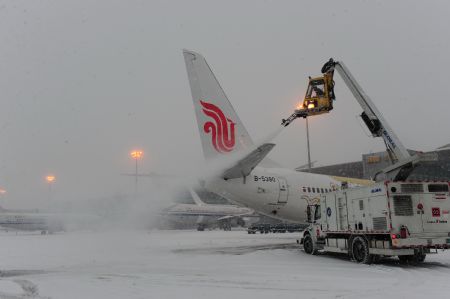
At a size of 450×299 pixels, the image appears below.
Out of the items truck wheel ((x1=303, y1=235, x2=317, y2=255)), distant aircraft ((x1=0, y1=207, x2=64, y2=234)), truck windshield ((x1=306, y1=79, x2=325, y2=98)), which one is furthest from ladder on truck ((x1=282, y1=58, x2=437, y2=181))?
distant aircraft ((x1=0, y1=207, x2=64, y2=234))

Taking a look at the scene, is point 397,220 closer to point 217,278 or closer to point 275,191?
point 217,278

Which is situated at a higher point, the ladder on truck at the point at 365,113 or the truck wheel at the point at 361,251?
the ladder on truck at the point at 365,113

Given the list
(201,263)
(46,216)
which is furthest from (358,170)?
(201,263)

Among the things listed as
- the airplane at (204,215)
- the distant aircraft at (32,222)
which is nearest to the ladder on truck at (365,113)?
the airplane at (204,215)

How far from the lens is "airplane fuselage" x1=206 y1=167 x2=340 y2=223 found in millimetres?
19625

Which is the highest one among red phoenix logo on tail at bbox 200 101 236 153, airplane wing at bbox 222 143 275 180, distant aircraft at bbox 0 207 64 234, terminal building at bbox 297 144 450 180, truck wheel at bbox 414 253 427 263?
terminal building at bbox 297 144 450 180

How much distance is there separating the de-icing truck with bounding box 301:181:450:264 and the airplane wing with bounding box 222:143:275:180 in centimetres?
388

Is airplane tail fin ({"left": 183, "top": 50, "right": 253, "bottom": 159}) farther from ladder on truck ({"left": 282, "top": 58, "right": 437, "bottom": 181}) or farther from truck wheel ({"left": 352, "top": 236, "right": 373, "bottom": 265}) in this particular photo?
truck wheel ({"left": 352, "top": 236, "right": 373, "bottom": 265})

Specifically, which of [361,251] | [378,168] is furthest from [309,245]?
[378,168]

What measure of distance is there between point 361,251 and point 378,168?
45.9 metres

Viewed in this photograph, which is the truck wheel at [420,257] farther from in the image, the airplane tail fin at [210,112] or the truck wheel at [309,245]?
the airplane tail fin at [210,112]

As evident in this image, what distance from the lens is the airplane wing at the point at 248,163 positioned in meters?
16.1

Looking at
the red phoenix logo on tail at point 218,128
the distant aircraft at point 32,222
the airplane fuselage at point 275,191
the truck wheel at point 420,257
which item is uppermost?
the red phoenix logo on tail at point 218,128

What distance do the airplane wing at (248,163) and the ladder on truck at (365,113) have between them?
1812 mm
